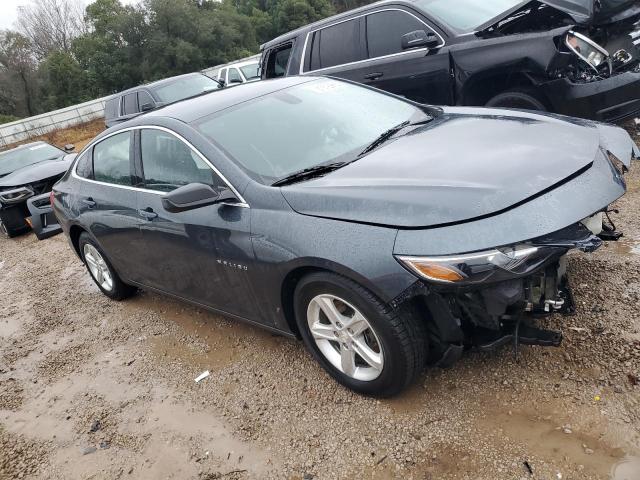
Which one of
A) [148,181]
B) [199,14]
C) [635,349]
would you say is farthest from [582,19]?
[199,14]

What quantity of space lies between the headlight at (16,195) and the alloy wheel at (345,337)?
23.8 ft

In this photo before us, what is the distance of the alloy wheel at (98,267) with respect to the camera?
190 inches

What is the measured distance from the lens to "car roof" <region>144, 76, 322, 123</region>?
11.5ft

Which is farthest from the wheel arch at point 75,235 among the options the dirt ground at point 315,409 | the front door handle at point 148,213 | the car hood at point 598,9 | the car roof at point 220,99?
the car hood at point 598,9

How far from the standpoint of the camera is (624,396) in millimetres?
2443

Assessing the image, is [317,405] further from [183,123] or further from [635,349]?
[183,123]

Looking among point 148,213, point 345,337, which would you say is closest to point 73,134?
point 148,213

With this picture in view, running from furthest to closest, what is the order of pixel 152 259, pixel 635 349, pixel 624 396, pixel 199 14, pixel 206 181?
pixel 199 14
pixel 152 259
pixel 206 181
pixel 635 349
pixel 624 396

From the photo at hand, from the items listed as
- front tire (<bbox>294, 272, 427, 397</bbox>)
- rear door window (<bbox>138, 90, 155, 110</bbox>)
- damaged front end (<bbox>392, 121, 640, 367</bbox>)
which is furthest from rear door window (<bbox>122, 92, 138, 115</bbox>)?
damaged front end (<bbox>392, 121, 640, 367</bbox>)

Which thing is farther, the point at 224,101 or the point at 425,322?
the point at 224,101

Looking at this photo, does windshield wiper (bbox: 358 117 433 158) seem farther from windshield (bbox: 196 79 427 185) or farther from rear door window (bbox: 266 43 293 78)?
rear door window (bbox: 266 43 293 78)

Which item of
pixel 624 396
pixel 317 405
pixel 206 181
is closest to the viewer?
pixel 624 396

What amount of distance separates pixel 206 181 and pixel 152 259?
39.9 inches

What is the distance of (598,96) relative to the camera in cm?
449
